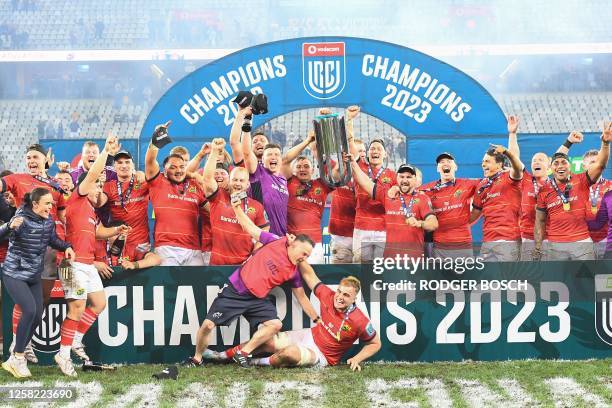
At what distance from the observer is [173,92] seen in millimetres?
12828

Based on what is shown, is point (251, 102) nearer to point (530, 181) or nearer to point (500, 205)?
point (500, 205)

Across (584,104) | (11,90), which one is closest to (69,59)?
(11,90)

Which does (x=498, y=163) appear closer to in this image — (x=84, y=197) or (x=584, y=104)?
(x=84, y=197)

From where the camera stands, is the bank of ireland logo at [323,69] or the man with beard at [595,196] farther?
the bank of ireland logo at [323,69]

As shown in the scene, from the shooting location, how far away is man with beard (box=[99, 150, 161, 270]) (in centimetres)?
788

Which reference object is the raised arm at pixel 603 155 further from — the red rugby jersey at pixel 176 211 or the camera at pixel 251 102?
the red rugby jersey at pixel 176 211

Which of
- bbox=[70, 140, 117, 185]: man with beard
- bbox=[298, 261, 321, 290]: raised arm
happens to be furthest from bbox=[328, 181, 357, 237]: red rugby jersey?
bbox=[70, 140, 117, 185]: man with beard

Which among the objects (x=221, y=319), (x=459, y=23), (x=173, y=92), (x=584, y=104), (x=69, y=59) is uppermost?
(x=459, y=23)

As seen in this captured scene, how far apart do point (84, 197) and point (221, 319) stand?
4.92 feet

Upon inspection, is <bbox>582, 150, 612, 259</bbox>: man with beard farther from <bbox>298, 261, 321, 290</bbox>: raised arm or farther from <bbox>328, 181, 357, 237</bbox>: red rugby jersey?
<bbox>298, 261, 321, 290</bbox>: raised arm

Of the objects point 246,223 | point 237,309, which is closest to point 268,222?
point 246,223

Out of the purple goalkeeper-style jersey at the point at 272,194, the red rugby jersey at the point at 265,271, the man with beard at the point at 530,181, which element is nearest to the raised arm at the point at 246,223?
the red rugby jersey at the point at 265,271

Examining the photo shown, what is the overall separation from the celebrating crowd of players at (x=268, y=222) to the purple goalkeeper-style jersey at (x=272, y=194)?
0.01 m

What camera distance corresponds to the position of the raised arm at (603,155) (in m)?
7.79
